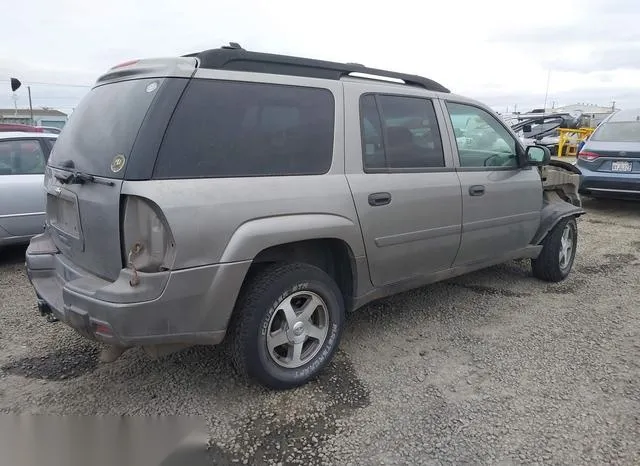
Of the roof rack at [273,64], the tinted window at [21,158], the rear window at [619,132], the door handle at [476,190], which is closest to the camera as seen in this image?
the roof rack at [273,64]

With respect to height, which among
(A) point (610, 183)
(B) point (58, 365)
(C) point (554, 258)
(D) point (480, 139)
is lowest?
(B) point (58, 365)

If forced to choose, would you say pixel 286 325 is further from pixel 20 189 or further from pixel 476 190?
pixel 20 189

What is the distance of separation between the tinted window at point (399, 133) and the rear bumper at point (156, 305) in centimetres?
127

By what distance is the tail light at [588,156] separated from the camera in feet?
28.1

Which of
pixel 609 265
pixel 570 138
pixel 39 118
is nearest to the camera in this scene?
pixel 609 265

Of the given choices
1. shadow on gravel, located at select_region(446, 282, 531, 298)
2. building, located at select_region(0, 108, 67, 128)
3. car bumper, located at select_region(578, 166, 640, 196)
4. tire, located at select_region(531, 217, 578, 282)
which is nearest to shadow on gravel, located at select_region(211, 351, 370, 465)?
shadow on gravel, located at select_region(446, 282, 531, 298)

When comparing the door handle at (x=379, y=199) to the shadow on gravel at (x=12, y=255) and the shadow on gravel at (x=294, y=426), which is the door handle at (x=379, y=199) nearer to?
the shadow on gravel at (x=294, y=426)

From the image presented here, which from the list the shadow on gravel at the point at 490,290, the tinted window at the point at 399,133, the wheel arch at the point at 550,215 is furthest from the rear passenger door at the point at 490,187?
the shadow on gravel at the point at 490,290

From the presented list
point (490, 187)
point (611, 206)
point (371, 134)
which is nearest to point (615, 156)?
point (611, 206)

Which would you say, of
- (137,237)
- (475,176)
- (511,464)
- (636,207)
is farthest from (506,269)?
(636,207)

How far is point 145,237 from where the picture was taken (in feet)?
7.90

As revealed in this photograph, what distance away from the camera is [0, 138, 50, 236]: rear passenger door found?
5.23 m

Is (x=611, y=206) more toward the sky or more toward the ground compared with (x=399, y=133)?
more toward the ground

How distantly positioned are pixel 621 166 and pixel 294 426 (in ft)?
25.5
